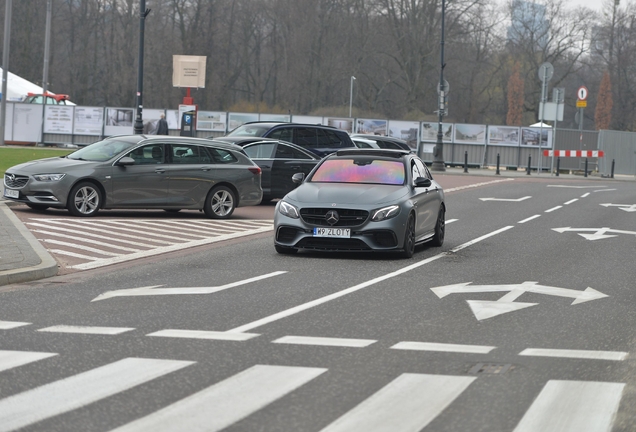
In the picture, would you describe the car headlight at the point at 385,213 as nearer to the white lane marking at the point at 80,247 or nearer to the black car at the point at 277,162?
the white lane marking at the point at 80,247

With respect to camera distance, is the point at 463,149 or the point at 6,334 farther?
the point at 463,149

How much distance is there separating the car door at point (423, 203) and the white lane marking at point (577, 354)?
Result: 23.3ft

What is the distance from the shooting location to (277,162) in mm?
24391

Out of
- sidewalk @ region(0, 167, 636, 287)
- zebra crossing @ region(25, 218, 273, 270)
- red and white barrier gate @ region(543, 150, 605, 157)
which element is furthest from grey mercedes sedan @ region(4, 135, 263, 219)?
red and white barrier gate @ region(543, 150, 605, 157)

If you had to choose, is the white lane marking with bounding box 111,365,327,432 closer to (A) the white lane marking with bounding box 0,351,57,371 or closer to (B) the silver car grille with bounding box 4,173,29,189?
(A) the white lane marking with bounding box 0,351,57,371

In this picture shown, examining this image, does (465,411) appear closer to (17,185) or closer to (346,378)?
(346,378)

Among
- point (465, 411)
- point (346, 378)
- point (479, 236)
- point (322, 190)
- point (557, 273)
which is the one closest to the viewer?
point (465, 411)

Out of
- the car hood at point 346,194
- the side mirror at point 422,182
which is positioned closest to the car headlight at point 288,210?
the car hood at point 346,194

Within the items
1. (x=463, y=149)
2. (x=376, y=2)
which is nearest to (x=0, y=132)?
→ (x=463, y=149)

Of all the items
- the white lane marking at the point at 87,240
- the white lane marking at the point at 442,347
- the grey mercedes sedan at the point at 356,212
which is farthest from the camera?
the white lane marking at the point at 87,240

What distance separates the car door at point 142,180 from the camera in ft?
64.8

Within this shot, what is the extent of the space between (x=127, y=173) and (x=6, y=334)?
11.5 m

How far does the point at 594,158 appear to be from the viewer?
53.5m

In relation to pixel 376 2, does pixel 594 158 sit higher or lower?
lower
